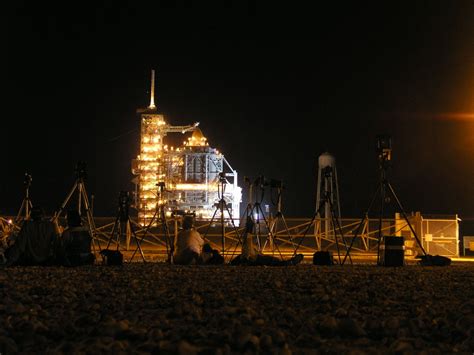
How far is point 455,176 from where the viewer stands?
6075 cm

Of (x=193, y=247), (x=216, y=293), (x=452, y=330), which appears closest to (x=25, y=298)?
(x=216, y=293)

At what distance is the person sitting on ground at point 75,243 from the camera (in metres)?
12.2

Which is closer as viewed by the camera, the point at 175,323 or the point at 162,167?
the point at 175,323

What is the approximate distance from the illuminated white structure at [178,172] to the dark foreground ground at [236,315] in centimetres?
4010

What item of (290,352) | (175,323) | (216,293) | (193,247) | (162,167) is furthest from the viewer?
(162,167)

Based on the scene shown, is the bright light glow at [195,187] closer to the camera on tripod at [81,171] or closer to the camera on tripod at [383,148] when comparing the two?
the camera on tripod at [81,171]

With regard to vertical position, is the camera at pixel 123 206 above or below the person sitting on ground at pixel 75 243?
above

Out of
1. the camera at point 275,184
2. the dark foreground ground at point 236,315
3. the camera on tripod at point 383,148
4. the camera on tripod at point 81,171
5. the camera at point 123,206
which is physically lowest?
the dark foreground ground at point 236,315

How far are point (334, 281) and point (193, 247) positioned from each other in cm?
507

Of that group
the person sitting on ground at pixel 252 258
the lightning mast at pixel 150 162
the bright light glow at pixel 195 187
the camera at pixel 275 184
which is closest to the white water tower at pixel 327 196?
the camera at pixel 275 184

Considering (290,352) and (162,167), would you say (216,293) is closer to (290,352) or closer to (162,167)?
(290,352)

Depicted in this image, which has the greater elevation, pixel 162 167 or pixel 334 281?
pixel 162 167

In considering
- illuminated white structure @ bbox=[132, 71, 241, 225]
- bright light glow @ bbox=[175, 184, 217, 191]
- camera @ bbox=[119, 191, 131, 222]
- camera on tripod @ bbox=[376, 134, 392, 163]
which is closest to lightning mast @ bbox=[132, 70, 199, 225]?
illuminated white structure @ bbox=[132, 71, 241, 225]

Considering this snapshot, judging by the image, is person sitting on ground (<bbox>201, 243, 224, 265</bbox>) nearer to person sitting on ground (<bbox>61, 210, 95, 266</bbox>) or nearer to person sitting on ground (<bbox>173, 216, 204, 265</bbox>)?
person sitting on ground (<bbox>173, 216, 204, 265</bbox>)
